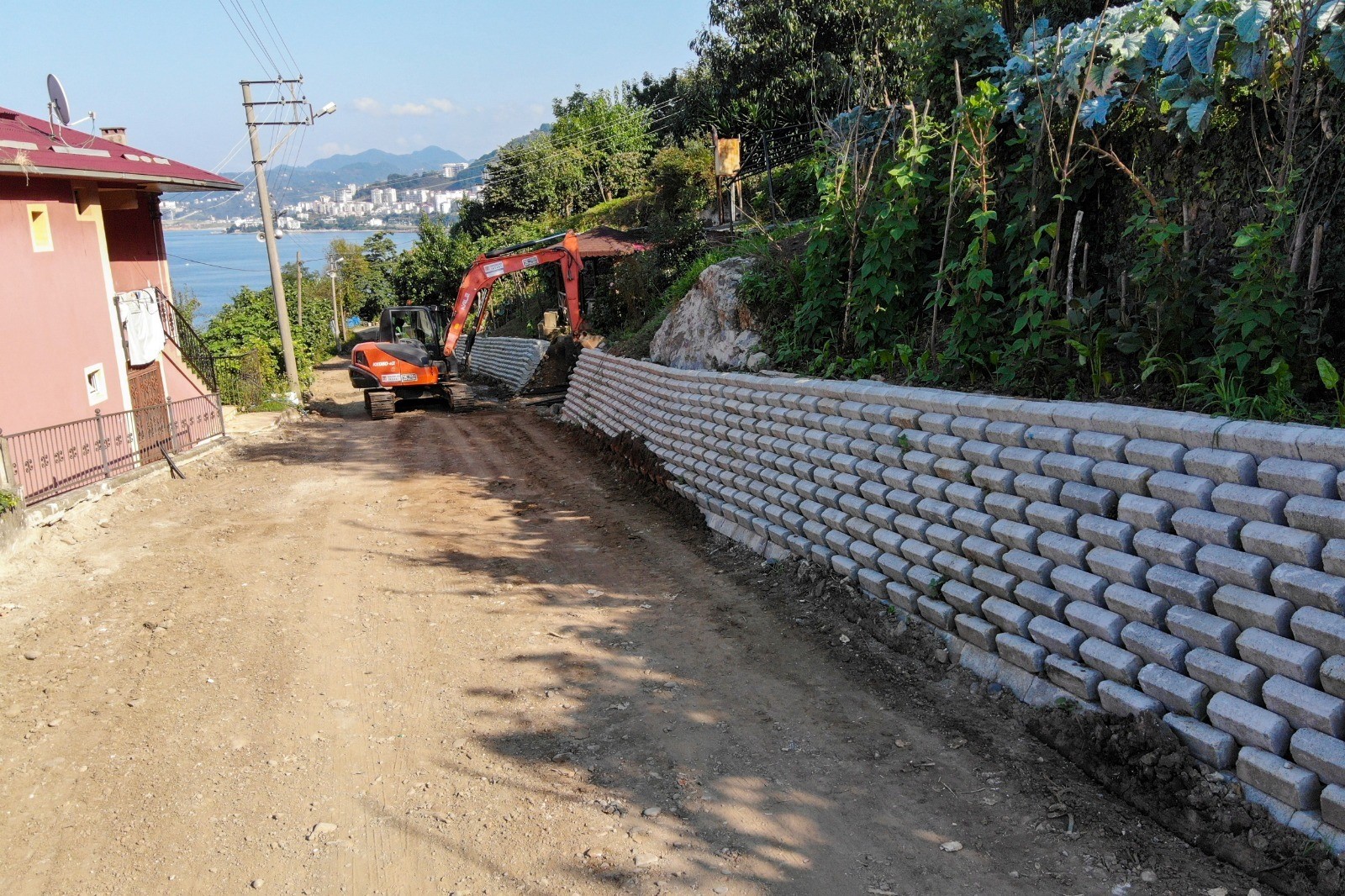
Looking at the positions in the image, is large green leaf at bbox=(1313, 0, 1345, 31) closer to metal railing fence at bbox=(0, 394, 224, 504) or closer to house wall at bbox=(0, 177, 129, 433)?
metal railing fence at bbox=(0, 394, 224, 504)

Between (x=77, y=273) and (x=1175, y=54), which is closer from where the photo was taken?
(x=1175, y=54)

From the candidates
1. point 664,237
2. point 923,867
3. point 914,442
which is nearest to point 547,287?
point 664,237

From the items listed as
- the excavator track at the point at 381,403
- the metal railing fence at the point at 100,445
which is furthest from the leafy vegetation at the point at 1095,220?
the excavator track at the point at 381,403

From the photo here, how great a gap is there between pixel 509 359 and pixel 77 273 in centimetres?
1288

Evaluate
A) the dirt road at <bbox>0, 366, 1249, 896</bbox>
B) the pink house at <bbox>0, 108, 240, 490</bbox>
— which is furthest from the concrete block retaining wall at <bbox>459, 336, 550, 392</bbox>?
the dirt road at <bbox>0, 366, 1249, 896</bbox>

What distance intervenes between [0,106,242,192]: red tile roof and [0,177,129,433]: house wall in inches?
22.3

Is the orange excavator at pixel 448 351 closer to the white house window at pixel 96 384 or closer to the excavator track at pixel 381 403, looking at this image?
the excavator track at pixel 381 403

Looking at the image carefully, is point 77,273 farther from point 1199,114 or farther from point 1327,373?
point 1327,373

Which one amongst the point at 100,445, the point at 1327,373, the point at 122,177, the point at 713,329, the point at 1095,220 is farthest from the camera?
the point at 122,177

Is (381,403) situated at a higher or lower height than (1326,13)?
lower

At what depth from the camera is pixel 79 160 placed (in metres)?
13.8

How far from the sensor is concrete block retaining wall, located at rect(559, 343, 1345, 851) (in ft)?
12.6

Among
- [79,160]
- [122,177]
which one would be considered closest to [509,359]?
[122,177]

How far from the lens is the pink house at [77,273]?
12.8 m
